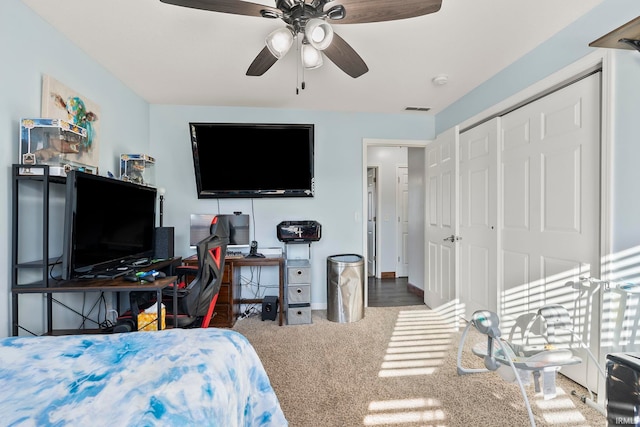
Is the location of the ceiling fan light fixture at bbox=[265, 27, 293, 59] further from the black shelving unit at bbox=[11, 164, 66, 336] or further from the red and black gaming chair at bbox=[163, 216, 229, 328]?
the black shelving unit at bbox=[11, 164, 66, 336]

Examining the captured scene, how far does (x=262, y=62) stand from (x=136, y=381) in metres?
1.83

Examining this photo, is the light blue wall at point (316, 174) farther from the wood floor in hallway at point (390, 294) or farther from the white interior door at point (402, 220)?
the white interior door at point (402, 220)

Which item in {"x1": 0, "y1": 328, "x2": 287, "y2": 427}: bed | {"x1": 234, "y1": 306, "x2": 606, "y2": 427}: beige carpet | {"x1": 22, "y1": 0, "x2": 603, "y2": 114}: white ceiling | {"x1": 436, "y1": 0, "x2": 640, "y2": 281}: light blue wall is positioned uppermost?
{"x1": 22, "y1": 0, "x2": 603, "y2": 114}: white ceiling

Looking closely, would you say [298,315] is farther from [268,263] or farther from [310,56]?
[310,56]

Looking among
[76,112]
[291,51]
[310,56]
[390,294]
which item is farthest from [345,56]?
[390,294]

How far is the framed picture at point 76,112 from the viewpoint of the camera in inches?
77.7

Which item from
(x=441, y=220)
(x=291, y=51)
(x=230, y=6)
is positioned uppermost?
(x=291, y=51)

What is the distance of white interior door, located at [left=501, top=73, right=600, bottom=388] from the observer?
6.22 feet

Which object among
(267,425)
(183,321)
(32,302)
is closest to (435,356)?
(267,425)

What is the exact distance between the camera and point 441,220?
3.47 m

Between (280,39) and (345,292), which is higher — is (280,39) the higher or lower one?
the higher one

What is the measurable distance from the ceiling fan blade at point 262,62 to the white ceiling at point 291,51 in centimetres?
28

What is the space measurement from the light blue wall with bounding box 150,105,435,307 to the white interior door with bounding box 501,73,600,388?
5.11ft

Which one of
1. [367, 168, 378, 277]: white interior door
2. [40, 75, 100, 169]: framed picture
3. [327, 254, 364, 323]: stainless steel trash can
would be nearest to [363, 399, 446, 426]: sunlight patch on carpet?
[327, 254, 364, 323]: stainless steel trash can
